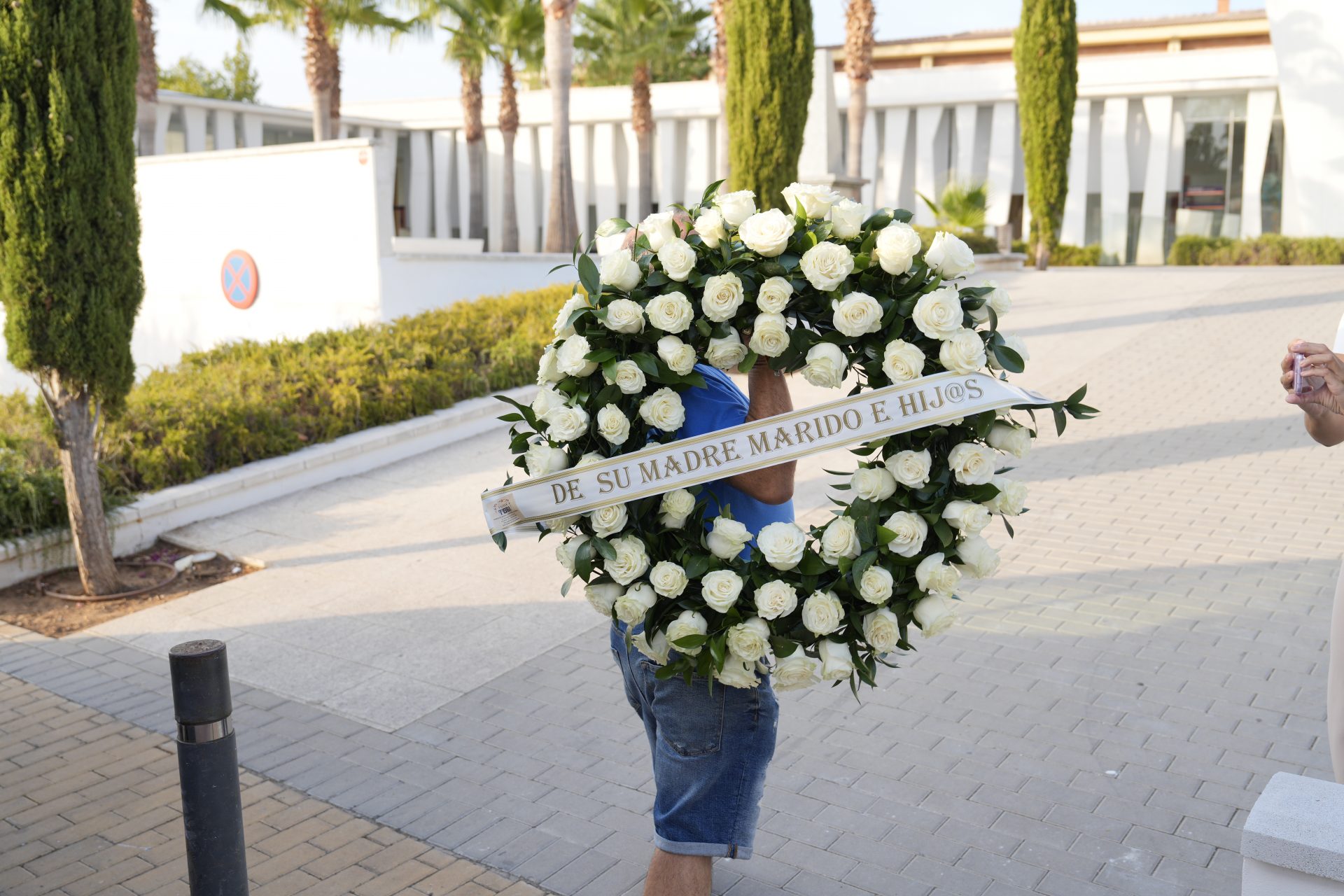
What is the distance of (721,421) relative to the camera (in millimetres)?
2963

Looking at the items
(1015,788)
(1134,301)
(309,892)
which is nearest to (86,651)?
(309,892)

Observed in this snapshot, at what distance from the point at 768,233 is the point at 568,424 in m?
0.72

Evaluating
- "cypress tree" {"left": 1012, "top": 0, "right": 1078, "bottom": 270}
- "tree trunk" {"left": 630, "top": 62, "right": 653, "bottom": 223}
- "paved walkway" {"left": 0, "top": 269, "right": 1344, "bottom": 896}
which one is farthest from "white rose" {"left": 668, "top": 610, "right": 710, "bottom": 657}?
"tree trunk" {"left": 630, "top": 62, "right": 653, "bottom": 223}

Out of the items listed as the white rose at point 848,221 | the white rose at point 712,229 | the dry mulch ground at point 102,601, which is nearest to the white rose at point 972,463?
the white rose at point 848,221

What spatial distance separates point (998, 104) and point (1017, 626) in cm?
3064

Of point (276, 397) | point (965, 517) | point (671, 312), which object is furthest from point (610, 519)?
point (276, 397)

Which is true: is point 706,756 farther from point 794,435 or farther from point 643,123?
point 643,123

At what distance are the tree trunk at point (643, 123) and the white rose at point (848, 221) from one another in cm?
3049

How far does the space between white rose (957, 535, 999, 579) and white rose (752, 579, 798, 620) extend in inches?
19.1

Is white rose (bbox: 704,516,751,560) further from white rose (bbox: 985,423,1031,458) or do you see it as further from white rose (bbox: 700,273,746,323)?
white rose (bbox: 985,423,1031,458)

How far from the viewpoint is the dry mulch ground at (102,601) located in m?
6.21

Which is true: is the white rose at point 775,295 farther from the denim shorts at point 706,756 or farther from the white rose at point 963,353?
the denim shorts at point 706,756

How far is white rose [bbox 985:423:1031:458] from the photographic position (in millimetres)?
2971

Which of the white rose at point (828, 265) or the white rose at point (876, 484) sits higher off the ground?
the white rose at point (828, 265)
